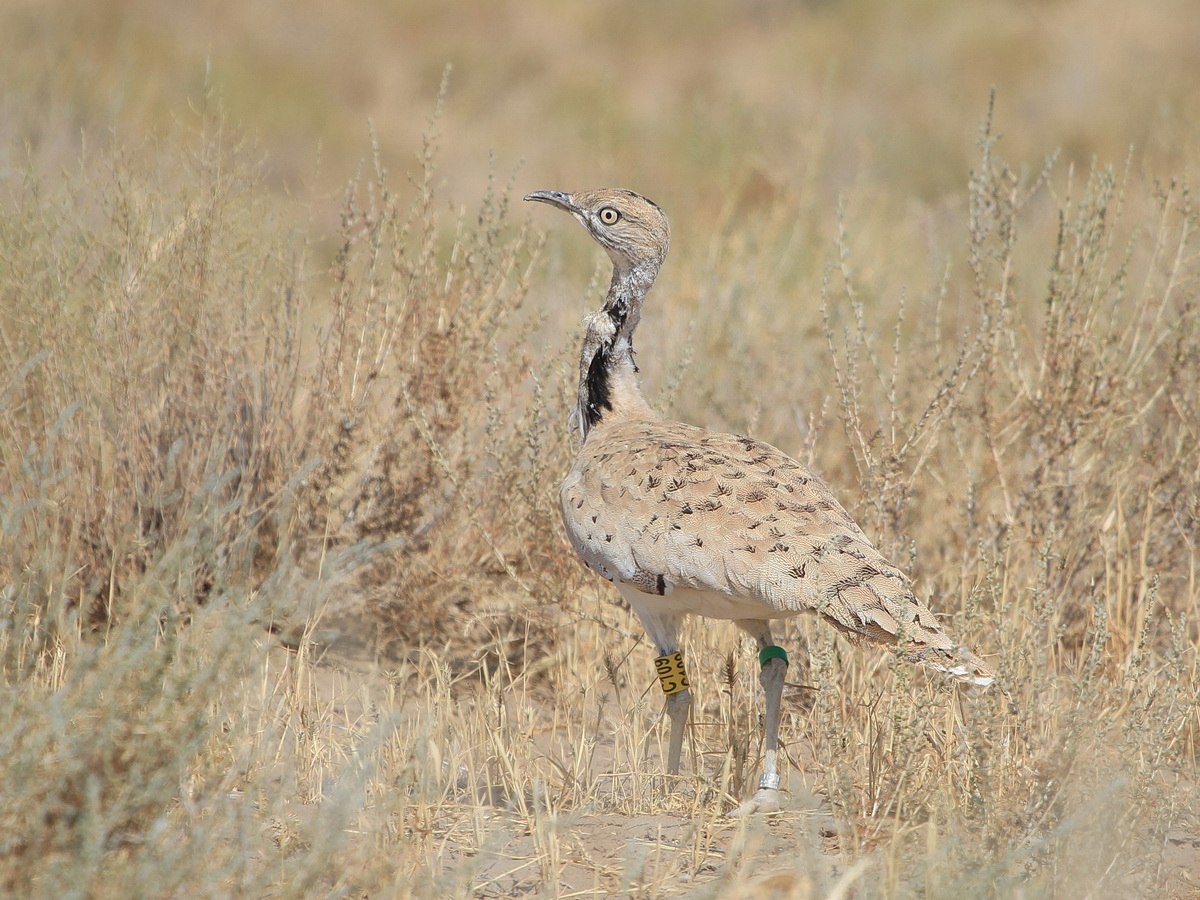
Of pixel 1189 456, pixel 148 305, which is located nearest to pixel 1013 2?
pixel 1189 456

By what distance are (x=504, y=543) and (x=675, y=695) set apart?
1197 mm

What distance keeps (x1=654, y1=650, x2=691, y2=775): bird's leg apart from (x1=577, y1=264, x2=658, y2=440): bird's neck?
78 cm

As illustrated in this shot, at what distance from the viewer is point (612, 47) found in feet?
62.5

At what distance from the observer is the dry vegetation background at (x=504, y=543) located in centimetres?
275

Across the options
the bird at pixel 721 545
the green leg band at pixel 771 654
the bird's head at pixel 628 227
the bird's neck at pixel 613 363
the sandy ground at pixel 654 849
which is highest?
the bird's head at pixel 628 227

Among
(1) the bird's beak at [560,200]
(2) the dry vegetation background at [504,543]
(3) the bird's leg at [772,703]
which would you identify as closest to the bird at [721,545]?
(3) the bird's leg at [772,703]

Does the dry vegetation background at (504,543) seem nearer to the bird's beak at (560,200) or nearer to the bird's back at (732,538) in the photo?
the bird's back at (732,538)

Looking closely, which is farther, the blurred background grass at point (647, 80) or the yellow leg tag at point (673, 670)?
the blurred background grass at point (647, 80)

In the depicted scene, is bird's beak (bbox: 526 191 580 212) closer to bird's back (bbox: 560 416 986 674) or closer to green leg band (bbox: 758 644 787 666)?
bird's back (bbox: 560 416 986 674)

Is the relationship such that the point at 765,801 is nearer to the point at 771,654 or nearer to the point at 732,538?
the point at 771,654

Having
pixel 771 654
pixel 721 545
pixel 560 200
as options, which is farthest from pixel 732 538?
pixel 560 200

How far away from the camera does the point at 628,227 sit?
14.1ft

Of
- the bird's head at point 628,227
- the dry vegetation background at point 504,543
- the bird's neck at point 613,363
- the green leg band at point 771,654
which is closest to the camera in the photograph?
the dry vegetation background at point 504,543

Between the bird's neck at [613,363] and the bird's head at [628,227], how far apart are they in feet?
0.14
